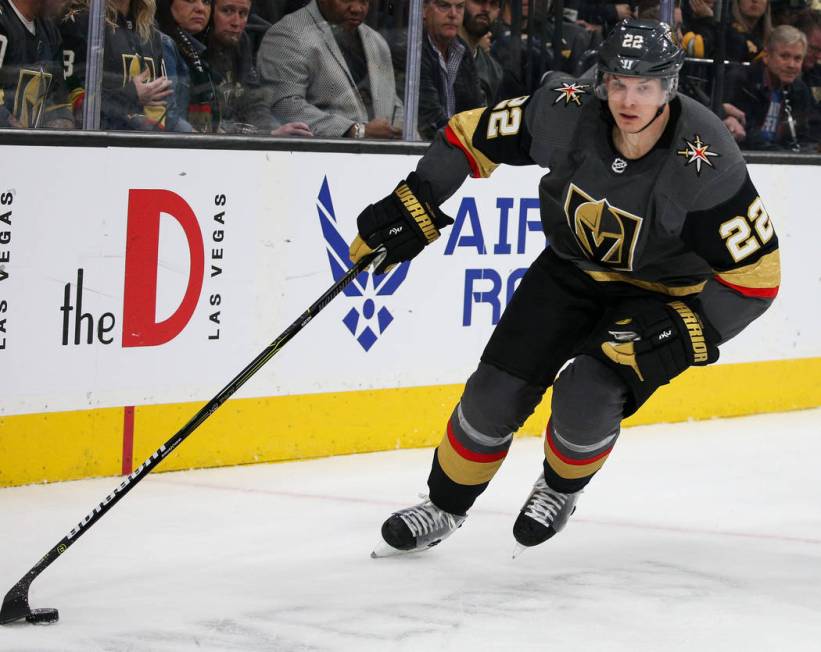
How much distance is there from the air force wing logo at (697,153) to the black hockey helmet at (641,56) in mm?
104

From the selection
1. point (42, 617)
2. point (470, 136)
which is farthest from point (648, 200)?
point (42, 617)

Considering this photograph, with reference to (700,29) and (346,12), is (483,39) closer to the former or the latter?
(346,12)

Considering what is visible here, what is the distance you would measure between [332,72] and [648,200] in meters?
1.72

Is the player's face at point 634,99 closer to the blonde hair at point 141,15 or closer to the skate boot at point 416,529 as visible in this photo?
the skate boot at point 416,529

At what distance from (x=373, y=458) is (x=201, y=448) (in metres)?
0.58

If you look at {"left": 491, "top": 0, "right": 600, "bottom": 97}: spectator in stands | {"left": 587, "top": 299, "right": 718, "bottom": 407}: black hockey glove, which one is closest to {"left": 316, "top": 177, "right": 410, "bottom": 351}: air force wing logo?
{"left": 491, "top": 0, "right": 600, "bottom": 97}: spectator in stands

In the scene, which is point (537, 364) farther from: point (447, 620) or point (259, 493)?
point (259, 493)

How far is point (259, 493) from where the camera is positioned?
4.04 meters

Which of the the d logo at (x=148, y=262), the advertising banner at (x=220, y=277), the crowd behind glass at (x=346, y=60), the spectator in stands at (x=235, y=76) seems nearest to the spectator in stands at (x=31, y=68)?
the crowd behind glass at (x=346, y=60)

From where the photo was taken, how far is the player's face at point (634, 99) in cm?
295

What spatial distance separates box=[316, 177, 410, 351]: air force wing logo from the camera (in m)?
4.41

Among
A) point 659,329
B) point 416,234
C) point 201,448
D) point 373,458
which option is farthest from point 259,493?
point 659,329

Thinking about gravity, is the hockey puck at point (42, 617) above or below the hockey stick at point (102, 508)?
below

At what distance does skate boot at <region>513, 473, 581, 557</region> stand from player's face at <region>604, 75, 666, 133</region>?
2.82ft
